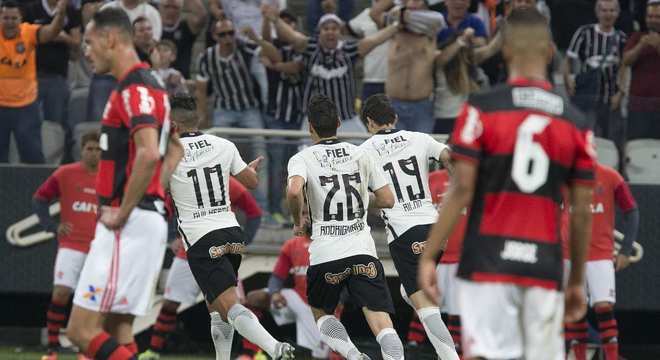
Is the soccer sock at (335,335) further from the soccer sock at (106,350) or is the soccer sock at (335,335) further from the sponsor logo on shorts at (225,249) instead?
the soccer sock at (106,350)

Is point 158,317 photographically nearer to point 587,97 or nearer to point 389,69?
point 389,69

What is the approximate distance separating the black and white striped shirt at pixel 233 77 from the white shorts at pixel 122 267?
7543 mm

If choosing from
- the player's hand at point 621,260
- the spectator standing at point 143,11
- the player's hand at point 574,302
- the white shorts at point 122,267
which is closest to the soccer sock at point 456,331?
the player's hand at point 621,260

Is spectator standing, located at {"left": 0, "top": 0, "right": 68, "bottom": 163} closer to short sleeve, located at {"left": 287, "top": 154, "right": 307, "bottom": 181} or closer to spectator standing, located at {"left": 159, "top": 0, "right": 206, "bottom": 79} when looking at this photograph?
spectator standing, located at {"left": 159, "top": 0, "right": 206, "bottom": 79}

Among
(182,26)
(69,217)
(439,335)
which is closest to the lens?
(439,335)

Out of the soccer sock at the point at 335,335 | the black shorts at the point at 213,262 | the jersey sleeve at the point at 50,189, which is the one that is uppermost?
the black shorts at the point at 213,262

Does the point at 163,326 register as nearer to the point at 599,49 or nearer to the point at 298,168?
the point at 298,168

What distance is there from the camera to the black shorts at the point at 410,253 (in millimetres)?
10930

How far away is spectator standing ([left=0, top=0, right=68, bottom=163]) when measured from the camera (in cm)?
1435

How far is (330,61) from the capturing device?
15.2 metres

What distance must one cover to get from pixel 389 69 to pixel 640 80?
269cm

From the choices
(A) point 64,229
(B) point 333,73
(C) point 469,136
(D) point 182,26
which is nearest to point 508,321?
(C) point 469,136

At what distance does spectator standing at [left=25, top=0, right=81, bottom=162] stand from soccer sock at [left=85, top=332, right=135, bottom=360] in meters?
6.84

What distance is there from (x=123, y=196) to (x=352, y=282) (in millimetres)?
2875
